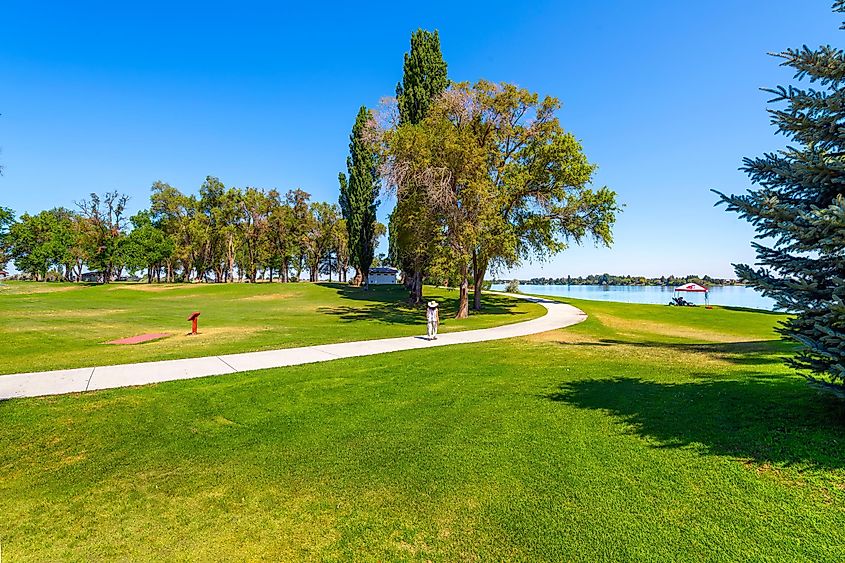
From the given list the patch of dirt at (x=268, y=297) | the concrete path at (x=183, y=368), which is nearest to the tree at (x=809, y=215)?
the concrete path at (x=183, y=368)

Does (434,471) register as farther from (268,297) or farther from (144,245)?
(144,245)

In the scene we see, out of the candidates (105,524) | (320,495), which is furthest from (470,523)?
(105,524)

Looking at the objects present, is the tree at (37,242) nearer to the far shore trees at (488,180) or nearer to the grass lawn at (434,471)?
the far shore trees at (488,180)

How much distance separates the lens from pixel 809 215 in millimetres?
3951

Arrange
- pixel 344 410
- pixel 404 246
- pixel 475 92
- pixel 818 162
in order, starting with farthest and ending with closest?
pixel 404 246
pixel 475 92
pixel 344 410
pixel 818 162

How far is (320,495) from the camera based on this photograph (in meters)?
4.04

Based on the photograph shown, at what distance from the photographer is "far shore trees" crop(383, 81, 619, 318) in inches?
802

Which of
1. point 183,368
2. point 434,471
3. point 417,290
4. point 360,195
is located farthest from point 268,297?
point 434,471

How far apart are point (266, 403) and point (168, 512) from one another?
309 cm

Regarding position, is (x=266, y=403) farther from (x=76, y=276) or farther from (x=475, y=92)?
(x=76, y=276)

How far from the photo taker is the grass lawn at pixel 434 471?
3291 mm

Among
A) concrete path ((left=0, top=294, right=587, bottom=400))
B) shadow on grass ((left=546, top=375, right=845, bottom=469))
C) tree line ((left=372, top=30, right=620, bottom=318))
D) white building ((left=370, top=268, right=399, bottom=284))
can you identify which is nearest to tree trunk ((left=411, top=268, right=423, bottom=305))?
tree line ((left=372, top=30, right=620, bottom=318))

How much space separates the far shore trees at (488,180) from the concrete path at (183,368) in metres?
8.08

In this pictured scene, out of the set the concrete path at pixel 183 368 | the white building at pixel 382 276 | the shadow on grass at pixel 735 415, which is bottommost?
the concrete path at pixel 183 368
